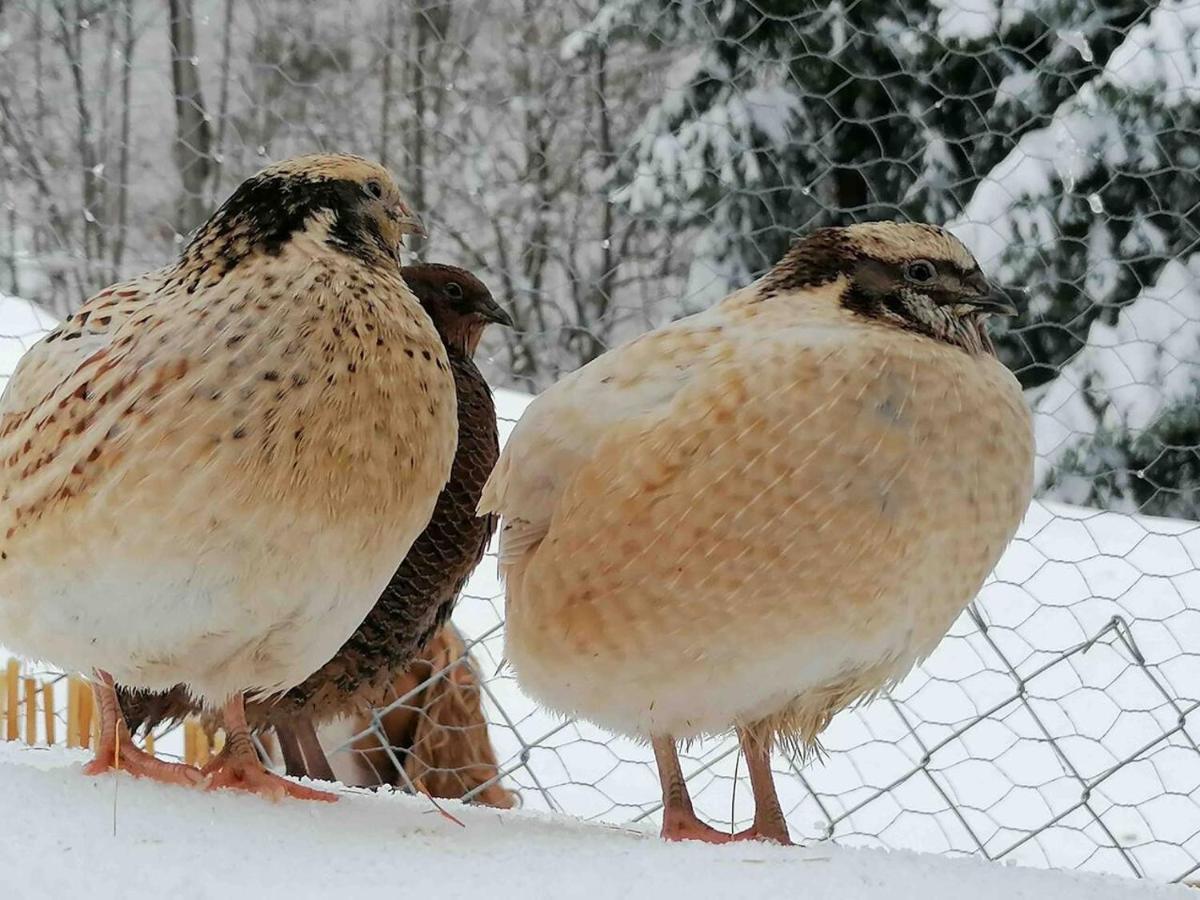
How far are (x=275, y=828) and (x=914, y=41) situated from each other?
6.77ft

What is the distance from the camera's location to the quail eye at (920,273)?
3.83 feet

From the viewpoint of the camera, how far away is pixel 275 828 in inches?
39.7

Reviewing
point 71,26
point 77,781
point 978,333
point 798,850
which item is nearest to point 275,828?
point 77,781

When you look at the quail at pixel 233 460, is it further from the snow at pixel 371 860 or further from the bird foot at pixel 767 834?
the bird foot at pixel 767 834

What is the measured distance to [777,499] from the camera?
1062 mm

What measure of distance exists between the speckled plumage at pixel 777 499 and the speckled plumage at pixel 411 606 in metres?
0.29

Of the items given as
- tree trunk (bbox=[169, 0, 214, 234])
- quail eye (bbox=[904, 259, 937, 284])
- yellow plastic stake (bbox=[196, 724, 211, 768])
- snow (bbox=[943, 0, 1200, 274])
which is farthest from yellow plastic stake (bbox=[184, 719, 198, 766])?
snow (bbox=[943, 0, 1200, 274])

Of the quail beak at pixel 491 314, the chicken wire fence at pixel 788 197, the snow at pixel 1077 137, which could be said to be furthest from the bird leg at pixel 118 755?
the snow at pixel 1077 137

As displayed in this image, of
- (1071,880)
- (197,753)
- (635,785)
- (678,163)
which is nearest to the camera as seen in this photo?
(1071,880)

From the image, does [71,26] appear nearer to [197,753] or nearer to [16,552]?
[197,753]

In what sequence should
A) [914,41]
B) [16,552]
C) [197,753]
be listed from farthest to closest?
[914,41] < [197,753] < [16,552]

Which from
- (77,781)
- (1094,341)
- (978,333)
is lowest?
(1094,341)

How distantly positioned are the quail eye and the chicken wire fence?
115 cm

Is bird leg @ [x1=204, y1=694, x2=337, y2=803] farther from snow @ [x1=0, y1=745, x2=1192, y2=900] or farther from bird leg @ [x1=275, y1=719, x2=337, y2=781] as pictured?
bird leg @ [x1=275, y1=719, x2=337, y2=781]
